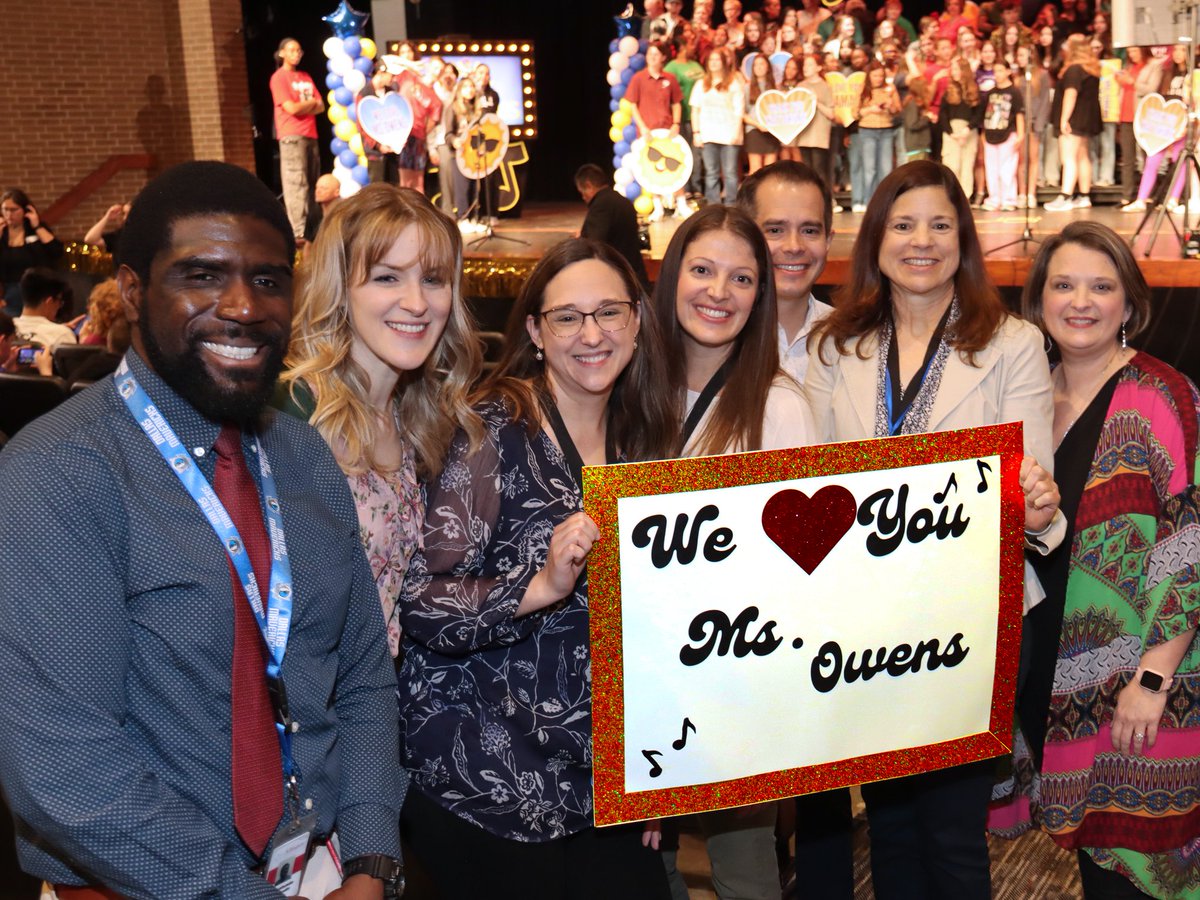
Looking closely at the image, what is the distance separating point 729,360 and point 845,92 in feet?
34.7

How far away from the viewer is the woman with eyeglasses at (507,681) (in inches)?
74.7

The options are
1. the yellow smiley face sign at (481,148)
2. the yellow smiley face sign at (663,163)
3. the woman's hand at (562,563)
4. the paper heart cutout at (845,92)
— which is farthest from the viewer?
the paper heart cutout at (845,92)

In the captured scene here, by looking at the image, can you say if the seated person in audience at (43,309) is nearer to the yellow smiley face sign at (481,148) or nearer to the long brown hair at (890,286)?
the long brown hair at (890,286)

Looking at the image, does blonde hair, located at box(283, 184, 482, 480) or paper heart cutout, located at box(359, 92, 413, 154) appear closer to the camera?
blonde hair, located at box(283, 184, 482, 480)

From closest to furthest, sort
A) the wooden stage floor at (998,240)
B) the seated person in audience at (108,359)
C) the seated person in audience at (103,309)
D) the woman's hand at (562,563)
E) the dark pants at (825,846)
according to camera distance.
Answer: the woman's hand at (562,563)
the dark pants at (825,846)
the seated person in audience at (108,359)
the seated person in audience at (103,309)
the wooden stage floor at (998,240)

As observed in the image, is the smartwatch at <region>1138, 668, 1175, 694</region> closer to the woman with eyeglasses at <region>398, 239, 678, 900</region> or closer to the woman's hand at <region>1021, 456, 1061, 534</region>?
the woman's hand at <region>1021, 456, 1061, 534</region>

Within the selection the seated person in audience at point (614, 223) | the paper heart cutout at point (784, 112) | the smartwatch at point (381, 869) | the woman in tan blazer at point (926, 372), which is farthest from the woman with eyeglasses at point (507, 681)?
the paper heart cutout at point (784, 112)

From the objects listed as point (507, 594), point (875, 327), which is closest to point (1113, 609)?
point (875, 327)

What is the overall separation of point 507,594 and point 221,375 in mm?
663

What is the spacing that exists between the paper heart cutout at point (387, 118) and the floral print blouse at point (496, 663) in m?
10.3

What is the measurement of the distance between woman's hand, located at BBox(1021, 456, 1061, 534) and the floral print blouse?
846mm

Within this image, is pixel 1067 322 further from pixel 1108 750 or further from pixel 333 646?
pixel 333 646

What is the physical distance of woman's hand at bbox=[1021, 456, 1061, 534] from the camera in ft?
6.97

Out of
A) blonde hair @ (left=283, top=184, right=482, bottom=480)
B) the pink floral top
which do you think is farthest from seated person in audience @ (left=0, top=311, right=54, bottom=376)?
the pink floral top
